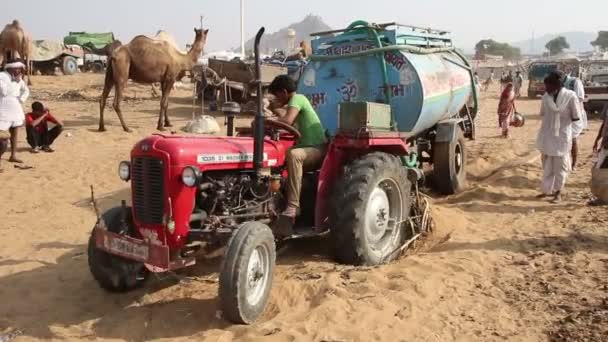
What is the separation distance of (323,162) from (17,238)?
396 centimetres

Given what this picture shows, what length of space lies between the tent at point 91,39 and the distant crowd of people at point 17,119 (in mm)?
26213

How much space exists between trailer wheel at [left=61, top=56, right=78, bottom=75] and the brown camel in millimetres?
16791

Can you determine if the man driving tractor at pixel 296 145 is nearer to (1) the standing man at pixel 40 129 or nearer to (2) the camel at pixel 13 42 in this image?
(1) the standing man at pixel 40 129

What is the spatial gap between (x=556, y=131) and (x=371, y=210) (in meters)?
3.61

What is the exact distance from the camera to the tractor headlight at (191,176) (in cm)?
451

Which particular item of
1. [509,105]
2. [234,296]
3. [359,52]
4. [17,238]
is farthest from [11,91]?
[509,105]

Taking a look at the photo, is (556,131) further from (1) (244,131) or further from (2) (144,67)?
(2) (144,67)

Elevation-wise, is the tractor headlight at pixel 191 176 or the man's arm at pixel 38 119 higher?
the man's arm at pixel 38 119

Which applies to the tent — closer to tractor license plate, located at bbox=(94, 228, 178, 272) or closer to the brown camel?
the brown camel

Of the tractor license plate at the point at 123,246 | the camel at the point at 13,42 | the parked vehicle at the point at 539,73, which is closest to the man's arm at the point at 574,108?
the tractor license plate at the point at 123,246

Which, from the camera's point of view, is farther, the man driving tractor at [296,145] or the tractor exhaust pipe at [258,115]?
the man driving tractor at [296,145]

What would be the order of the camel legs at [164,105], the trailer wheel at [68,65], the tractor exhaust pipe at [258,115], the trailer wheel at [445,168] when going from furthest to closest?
the trailer wheel at [68,65] → the camel legs at [164,105] → the trailer wheel at [445,168] → the tractor exhaust pipe at [258,115]

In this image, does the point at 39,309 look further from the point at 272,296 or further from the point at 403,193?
the point at 403,193

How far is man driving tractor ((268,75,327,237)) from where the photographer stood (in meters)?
5.33
